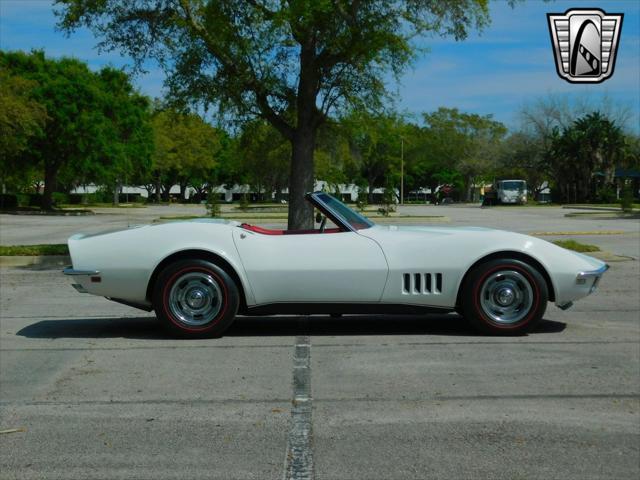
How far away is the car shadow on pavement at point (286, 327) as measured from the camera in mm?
7484

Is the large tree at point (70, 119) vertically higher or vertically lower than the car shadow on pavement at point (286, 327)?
higher

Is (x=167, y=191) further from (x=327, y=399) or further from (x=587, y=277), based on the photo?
(x=327, y=399)

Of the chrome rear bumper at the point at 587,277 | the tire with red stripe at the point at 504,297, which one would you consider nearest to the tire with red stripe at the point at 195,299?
the tire with red stripe at the point at 504,297

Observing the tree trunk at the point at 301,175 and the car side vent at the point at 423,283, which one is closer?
the car side vent at the point at 423,283

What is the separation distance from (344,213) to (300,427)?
10.1 feet

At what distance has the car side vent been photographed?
7094 millimetres

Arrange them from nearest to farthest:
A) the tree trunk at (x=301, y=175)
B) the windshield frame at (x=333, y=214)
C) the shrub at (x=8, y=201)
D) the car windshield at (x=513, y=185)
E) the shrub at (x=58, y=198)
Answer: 1. the windshield frame at (x=333, y=214)
2. the tree trunk at (x=301, y=175)
3. the shrub at (x=8, y=201)
4. the shrub at (x=58, y=198)
5. the car windshield at (x=513, y=185)

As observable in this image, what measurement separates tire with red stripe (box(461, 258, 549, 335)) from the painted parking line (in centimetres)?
157

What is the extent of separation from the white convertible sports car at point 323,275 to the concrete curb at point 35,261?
7803mm

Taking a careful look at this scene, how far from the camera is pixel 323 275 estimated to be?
7.05 meters

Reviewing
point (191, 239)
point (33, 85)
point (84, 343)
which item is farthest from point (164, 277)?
point (33, 85)

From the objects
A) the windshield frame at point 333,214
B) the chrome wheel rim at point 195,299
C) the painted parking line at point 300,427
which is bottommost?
the painted parking line at point 300,427

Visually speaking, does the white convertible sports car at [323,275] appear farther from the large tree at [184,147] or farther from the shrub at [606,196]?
the shrub at [606,196]

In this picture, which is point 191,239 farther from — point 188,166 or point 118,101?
point 188,166
